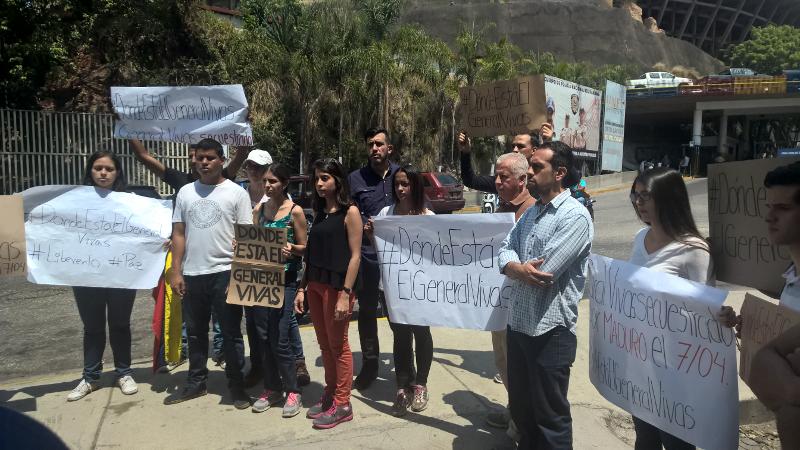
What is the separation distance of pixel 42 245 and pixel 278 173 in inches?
78.2

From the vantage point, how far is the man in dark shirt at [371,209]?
4203 millimetres

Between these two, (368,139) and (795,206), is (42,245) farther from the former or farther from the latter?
(795,206)

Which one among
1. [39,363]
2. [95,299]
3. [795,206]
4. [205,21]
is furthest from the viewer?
[205,21]

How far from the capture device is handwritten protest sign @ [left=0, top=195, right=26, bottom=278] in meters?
3.94

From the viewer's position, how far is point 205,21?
69.7 ft

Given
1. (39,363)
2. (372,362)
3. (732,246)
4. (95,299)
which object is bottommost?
(39,363)

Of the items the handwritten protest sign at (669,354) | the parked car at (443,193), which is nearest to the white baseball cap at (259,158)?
the handwritten protest sign at (669,354)

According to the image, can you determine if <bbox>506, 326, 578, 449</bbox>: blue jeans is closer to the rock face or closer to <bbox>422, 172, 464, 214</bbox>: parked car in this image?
<bbox>422, 172, 464, 214</bbox>: parked car

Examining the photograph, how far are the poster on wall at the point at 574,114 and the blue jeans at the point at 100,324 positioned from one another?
3848 millimetres

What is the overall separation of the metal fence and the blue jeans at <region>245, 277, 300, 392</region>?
38.6 feet

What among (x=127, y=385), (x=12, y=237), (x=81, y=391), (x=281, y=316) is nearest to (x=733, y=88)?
(x=281, y=316)

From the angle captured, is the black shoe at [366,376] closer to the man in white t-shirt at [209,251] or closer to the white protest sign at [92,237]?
the man in white t-shirt at [209,251]

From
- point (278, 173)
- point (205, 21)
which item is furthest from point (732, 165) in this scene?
point (205, 21)

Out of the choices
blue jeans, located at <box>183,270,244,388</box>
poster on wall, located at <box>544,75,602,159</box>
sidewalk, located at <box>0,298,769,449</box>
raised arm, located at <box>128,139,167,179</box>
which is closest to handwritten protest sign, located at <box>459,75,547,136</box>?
poster on wall, located at <box>544,75,602,159</box>
